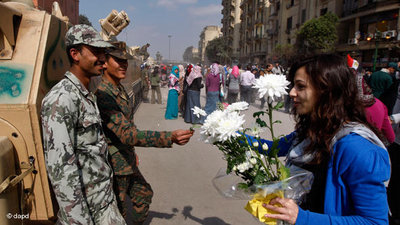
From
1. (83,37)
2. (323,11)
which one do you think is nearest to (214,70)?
(83,37)

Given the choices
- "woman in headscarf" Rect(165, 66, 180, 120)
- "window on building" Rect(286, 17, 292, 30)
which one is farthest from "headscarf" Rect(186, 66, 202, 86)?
"window on building" Rect(286, 17, 292, 30)

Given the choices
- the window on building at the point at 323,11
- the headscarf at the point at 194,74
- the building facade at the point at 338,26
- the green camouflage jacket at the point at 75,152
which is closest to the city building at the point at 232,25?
the building facade at the point at 338,26

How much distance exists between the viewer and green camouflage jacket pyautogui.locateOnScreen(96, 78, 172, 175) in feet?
7.31

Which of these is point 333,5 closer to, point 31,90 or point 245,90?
point 245,90

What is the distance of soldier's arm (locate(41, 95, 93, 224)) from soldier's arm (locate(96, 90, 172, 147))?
2.01ft

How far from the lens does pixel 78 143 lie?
1743 millimetres

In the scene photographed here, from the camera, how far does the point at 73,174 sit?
161cm

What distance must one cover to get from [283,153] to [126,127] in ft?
4.05

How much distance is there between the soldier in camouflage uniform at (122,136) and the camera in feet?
7.35

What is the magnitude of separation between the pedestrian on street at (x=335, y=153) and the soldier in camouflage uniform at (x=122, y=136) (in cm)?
101

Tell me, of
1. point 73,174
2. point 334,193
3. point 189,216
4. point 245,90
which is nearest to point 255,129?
point 334,193

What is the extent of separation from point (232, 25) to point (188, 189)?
6811 centimetres

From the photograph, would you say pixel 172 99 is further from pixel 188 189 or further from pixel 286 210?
pixel 286 210

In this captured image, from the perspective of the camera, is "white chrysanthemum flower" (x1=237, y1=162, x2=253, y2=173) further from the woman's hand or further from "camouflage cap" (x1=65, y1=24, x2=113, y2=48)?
"camouflage cap" (x1=65, y1=24, x2=113, y2=48)
